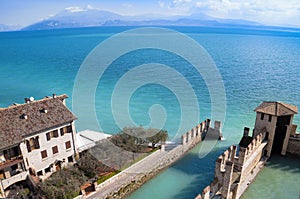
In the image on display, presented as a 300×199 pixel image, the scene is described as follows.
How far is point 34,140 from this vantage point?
20672 millimetres

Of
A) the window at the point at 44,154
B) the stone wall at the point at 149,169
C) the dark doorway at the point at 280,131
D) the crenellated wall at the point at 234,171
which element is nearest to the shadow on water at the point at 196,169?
the stone wall at the point at 149,169

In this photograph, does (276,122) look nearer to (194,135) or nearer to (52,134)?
(194,135)

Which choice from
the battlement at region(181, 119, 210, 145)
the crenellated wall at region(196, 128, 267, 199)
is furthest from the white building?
the crenellated wall at region(196, 128, 267, 199)

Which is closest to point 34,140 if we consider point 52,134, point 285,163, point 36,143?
point 36,143

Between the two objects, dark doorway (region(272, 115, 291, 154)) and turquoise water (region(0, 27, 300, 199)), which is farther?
dark doorway (region(272, 115, 291, 154))

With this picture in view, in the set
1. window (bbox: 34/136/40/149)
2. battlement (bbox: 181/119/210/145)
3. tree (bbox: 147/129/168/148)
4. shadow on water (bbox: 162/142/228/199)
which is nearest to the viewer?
window (bbox: 34/136/40/149)

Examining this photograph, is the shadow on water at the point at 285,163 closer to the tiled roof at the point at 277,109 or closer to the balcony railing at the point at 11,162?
the tiled roof at the point at 277,109

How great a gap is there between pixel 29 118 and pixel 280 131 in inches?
1050

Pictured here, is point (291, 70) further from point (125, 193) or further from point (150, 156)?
point (125, 193)

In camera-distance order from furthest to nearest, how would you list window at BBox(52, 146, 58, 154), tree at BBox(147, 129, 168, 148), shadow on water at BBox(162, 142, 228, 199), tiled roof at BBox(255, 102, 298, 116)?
tree at BBox(147, 129, 168, 148)
tiled roof at BBox(255, 102, 298, 116)
window at BBox(52, 146, 58, 154)
shadow on water at BBox(162, 142, 228, 199)

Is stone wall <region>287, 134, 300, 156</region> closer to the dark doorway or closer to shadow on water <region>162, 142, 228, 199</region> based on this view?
the dark doorway

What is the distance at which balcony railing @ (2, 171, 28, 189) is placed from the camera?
18859mm

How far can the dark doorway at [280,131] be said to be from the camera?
25.7 m

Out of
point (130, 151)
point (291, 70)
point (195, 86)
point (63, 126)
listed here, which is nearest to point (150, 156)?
point (130, 151)
